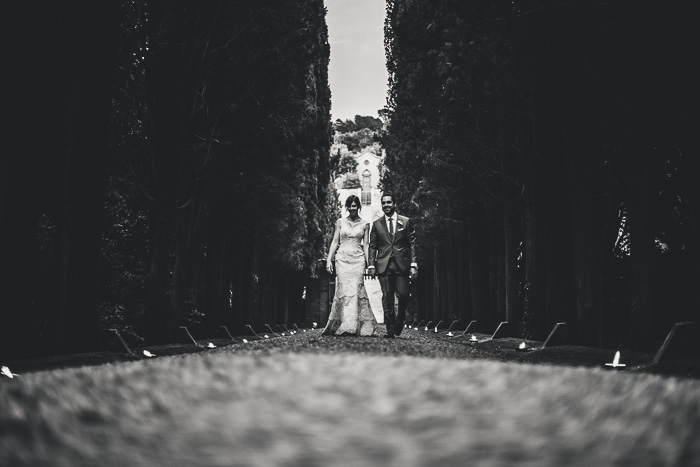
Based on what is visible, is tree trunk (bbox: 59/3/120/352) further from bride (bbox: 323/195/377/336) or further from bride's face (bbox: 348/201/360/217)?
bride (bbox: 323/195/377/336)

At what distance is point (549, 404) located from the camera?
127 cm

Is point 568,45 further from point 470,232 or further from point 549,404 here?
point 470,232

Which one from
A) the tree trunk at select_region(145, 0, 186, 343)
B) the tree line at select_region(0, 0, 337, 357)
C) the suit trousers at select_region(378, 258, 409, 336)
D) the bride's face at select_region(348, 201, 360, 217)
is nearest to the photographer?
the tree line at select_region(0, 0, 337, 357)

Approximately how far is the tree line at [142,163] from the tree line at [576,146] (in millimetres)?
4792

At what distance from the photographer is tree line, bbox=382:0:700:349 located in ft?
34.6

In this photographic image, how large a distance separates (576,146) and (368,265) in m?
4.83

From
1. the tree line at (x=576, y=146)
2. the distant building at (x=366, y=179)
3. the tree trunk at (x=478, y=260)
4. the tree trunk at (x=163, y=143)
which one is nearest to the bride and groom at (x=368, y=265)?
the tree line at (x=576, y=146)

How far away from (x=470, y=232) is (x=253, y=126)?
995 cm

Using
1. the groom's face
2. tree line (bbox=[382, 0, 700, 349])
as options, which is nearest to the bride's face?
the groom's face

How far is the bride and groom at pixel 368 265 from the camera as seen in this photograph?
15.1m

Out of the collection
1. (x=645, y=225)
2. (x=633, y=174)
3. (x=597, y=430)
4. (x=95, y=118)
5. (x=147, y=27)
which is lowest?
(x=597, y=430)

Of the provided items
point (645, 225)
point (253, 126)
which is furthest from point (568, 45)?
point (253, 126)

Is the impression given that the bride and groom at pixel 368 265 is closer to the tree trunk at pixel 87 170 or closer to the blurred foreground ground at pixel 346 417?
the tree trunk at pixel 87 170

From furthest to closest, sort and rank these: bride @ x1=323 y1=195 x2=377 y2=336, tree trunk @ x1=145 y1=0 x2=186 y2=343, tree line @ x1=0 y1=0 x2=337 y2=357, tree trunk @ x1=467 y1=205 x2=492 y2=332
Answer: tree trunk @ x1=467 y1=205 x2=492 y2=332, bride @ x1=323 y1=195 x2=377 y2=336, tree trunk @ x1=145 y1=0 x2=186 y2=343, tree line @ x1=0 y1=0 x2=337 y2=357
